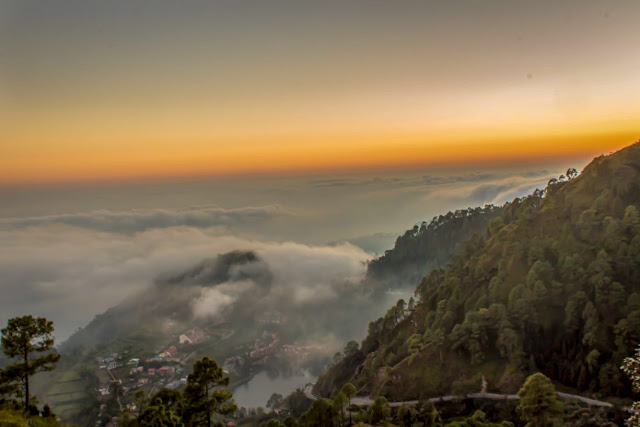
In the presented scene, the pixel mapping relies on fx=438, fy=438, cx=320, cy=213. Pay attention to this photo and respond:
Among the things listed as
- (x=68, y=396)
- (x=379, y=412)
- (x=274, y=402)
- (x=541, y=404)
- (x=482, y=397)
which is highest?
(x=541, y=404)

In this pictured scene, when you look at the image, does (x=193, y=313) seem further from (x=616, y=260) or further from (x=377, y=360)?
(x=616, y=260)

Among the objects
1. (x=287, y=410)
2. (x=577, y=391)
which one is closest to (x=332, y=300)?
(x=287, y=410)

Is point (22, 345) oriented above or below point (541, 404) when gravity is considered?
above

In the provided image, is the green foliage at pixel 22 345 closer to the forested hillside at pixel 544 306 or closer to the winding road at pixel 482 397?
the winding road at pixel 482 397

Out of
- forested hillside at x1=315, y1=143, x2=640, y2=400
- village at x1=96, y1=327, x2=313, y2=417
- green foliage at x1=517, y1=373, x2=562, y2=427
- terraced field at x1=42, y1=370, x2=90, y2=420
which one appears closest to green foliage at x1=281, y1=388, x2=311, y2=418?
forested hillside at x1=315, y1=143, x2=640, y2=400

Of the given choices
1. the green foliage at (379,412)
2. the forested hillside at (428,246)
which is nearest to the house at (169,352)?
the forested hillside at (428,246)

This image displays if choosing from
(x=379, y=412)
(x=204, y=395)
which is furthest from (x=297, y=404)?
(x=204, y=395)

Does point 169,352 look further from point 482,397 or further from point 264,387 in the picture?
point 482,397
